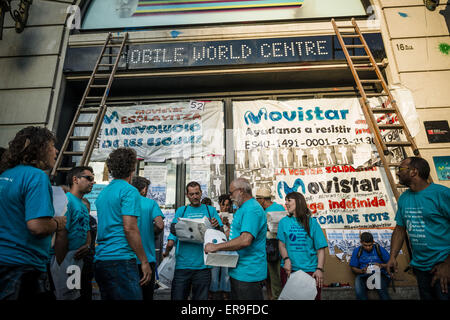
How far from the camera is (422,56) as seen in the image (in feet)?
18.2

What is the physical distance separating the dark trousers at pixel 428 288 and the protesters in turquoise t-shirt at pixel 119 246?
292cm

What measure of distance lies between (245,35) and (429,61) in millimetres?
4130

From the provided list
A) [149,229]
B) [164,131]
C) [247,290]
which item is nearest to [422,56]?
[164,131]

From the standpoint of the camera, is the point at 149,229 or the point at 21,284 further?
the point at 149,229

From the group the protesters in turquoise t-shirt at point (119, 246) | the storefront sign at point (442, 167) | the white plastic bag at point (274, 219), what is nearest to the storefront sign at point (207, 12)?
the storefront sign at point (442, 167)

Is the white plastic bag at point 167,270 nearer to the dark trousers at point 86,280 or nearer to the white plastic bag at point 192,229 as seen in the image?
the white plastic bag at point 192,229

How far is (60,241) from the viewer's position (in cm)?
262

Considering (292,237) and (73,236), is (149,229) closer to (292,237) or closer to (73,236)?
(73,236)

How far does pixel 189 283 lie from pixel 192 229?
2.65 ft

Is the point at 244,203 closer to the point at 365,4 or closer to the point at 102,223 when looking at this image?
the point at 102,223

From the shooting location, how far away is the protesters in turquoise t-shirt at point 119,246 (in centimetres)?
236

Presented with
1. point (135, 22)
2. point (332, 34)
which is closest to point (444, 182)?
Answer: point (332, 34)
